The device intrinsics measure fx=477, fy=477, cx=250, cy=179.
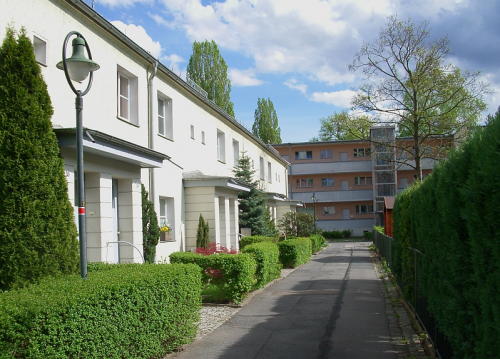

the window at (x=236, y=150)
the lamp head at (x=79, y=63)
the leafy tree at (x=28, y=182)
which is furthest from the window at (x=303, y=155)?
the lamp head at (x=79, y=63)

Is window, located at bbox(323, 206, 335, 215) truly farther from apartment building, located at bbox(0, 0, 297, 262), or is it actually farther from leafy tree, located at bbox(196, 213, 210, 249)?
leafy tree, located at bbox(196, 213, 210, 249)

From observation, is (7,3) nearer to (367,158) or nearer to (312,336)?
(312,336)

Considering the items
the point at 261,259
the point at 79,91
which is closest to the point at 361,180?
the point at 261,259

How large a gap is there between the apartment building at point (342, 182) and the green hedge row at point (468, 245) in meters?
44.1

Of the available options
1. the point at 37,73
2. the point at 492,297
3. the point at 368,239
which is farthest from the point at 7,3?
the point at 368,239

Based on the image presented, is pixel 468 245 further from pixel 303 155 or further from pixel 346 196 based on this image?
pixel 303 155

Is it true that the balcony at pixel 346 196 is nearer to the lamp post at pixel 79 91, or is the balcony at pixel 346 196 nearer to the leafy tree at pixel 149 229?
the leafy tree at pixel 149 229

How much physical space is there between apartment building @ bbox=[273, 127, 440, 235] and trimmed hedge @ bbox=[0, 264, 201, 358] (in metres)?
43.3

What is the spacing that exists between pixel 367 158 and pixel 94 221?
44638 millimetres

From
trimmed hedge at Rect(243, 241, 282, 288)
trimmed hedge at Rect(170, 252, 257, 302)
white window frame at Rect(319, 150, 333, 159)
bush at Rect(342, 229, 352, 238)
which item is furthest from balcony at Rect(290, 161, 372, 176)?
trimmed hedge at Rect(170, 252, 257, 302)

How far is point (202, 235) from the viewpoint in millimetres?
15602

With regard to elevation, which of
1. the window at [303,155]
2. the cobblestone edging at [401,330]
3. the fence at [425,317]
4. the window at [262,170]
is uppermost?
the window at [303,155]

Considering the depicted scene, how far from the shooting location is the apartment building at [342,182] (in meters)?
50.0

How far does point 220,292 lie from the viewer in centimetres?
1056
